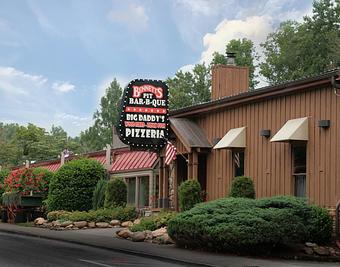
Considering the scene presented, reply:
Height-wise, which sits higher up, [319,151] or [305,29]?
[305,29]

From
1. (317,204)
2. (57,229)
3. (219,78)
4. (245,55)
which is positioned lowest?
(57,229)

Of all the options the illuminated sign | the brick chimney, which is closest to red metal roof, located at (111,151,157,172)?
the brick chimney

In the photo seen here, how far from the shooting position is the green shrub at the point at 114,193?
30125 mm

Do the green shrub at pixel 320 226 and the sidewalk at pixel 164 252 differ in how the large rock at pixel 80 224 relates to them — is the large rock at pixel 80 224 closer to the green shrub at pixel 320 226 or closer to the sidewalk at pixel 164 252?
the sidewalk at pixel 164 252

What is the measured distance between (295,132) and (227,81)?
32.7 ft

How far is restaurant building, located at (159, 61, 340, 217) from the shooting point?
1938 centimetres

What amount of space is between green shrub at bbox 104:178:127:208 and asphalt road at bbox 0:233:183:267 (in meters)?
9.73

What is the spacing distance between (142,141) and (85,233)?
4615 mm

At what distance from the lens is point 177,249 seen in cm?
1822

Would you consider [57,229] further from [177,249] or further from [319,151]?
[319,151]

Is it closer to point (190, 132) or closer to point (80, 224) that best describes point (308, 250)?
point (190, 132)

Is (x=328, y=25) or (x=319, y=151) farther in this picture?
(x=328, y=25)

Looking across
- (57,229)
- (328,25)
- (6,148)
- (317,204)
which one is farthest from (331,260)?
(6,148)

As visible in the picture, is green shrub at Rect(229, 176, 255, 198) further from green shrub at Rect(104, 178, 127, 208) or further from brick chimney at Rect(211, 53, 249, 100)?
green shrub at Rect(104, 178, 127, 208)
